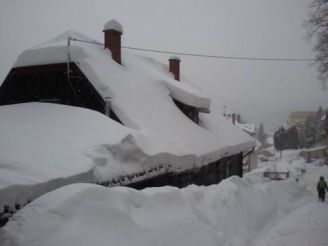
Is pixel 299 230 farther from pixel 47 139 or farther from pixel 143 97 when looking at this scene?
pixel 143 97

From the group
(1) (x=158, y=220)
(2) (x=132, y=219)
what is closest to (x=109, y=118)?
(1) (x=158, y=220)

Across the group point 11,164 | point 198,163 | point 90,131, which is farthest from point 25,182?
point 198,163

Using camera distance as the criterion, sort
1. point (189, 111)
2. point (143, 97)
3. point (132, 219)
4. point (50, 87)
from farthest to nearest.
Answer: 1. point (189, 111)
2. point (143, 97)
3. point (50, 87)
4. point (132, 219)

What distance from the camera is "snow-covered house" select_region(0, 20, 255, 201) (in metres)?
7.24

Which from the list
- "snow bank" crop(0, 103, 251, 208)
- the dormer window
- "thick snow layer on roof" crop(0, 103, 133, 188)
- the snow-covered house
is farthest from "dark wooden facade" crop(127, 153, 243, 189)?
the dormer window

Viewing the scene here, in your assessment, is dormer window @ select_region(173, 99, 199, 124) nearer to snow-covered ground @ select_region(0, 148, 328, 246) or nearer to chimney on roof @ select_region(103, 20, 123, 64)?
chimney on roof @ select_region(103, 20, 123, 64)

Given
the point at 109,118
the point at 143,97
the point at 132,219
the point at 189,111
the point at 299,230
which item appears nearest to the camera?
the point at 132,219

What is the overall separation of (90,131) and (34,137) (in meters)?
1.36

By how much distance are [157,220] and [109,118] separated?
15.4 ft

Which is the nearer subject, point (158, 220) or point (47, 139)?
point (158, 220)

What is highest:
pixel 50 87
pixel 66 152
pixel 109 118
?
pixel 50 87

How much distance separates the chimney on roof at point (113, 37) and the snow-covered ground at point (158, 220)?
7.09 m

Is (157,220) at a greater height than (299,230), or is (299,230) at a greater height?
(157,220)

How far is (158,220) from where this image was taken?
5.45m
